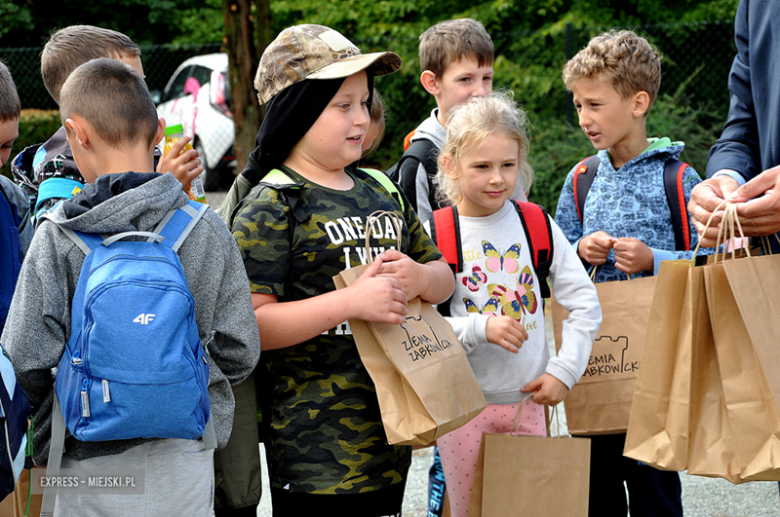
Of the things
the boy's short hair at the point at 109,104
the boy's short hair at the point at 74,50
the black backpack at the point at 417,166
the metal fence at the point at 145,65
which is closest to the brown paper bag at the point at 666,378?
the black backpack at the point at 417,166

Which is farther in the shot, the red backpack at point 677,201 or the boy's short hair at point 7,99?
the red backpack at point 677,201

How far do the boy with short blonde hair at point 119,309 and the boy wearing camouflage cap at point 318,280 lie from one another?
141mm

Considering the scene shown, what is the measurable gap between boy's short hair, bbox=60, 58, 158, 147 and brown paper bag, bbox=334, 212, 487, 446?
2.21 feet

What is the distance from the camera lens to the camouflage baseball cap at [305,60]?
2276mm

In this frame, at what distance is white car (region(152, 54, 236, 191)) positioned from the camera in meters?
13.7

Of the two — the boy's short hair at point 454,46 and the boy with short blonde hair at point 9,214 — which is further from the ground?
the boy's short hair at point 454,46

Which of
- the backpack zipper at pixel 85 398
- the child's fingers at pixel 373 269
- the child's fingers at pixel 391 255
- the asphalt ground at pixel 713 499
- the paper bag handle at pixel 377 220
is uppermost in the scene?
the paper bag handle at pixel 377 220

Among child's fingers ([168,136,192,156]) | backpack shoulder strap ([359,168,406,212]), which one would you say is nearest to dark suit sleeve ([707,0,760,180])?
backpack shoulder strap ([359,168,406,212])

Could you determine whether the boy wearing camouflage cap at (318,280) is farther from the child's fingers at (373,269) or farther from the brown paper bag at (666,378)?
the brown paper bag at (666,378)

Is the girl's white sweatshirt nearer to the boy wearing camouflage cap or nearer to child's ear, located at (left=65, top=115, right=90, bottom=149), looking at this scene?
the boy wearing camouflage cap

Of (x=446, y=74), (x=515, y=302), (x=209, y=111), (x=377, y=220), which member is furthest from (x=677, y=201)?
(x=209, y=111)

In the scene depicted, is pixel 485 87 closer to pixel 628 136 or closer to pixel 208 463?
pixel 628 136

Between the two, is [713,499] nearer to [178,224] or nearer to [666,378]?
[666,378]

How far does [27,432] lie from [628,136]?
99.2 inches
